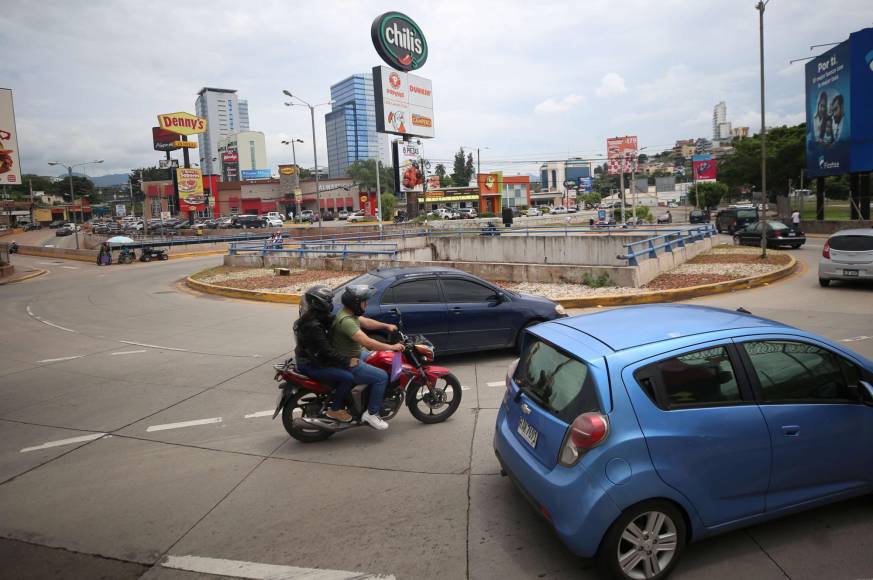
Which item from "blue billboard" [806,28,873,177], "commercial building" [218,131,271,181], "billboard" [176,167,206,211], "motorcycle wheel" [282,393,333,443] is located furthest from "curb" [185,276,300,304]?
"commercial building" [218,131,271,181]

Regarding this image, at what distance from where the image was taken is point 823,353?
3.92 meters

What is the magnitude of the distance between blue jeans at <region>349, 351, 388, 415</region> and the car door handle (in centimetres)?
344

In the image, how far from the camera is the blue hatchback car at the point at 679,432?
3.32 meters

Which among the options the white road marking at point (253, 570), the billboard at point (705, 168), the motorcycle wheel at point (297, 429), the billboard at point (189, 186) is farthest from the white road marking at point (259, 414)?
the billboard at point (705, 168)

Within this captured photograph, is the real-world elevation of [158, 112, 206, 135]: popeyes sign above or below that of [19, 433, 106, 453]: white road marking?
above

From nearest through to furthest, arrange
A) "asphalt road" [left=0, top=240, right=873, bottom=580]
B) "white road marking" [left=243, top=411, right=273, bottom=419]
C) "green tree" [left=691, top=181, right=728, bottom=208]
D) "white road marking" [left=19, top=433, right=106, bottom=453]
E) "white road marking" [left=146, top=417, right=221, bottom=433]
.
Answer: "asphalt road" [left=0, top=240, right=873, bottom=580]
"white road marking" [left=19, top=433, right=106, bottom=453]
"white road marking" [left=146, top=417, right=221, bottom=433]
"white road marking" [left=243, top=411, right=273, bottom=419]
"green tree" [left=691, top=181, right=728, bottom=208]

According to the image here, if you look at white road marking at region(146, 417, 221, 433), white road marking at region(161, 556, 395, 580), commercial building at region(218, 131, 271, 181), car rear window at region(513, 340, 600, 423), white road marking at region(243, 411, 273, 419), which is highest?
commercial building at region(218, 131, 271, 181)

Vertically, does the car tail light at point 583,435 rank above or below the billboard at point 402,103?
below

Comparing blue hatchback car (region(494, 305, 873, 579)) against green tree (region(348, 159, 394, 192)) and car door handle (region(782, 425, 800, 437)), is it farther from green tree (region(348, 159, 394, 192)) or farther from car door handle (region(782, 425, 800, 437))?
green tree (region(348, 159, 394, 192))

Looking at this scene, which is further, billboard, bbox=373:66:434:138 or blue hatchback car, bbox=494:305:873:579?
billboard, bbox=373:66:434:138

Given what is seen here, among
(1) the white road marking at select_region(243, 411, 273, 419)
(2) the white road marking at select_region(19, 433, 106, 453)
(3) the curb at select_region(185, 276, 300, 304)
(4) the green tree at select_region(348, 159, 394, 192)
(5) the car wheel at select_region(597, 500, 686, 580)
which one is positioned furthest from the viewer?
(4) the green tree at select_region(348, 159, 394, 192)

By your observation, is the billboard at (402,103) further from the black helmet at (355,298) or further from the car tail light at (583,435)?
the car tail light at (583,435)

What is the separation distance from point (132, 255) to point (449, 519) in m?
37.6

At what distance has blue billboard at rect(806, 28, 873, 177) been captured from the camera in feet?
98.1
